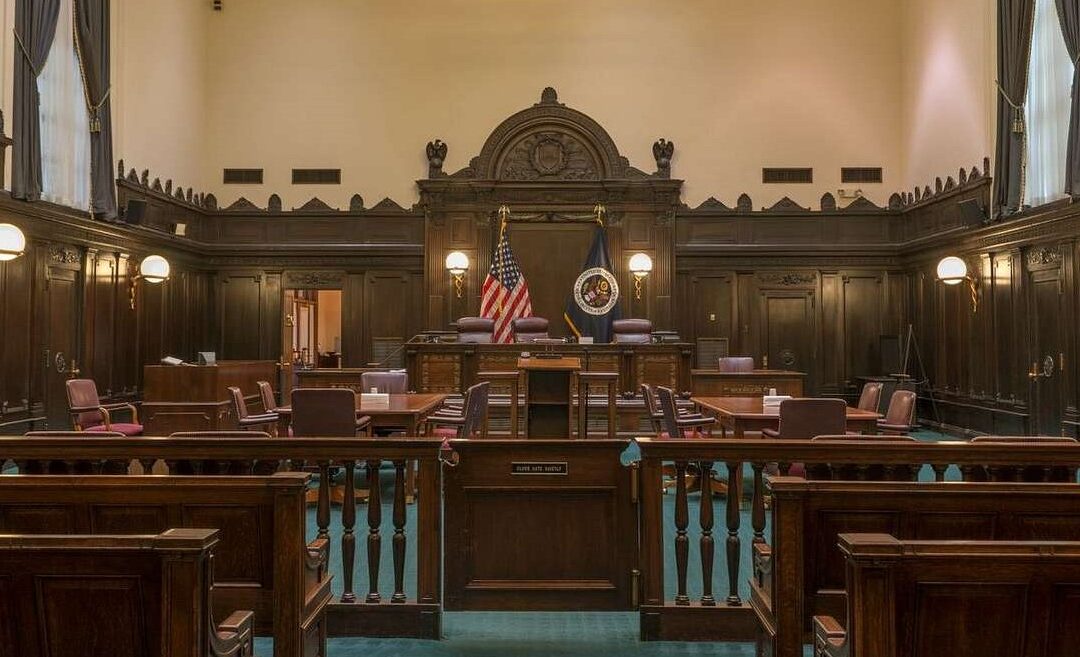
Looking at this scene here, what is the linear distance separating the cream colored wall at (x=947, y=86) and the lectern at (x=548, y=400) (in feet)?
24.7

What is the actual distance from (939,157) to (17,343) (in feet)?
43.4

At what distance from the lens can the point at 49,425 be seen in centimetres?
872

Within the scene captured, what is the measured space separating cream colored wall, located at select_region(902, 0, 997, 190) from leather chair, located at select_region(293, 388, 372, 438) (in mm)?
9767

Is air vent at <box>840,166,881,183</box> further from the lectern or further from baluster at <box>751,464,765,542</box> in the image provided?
baluster at <box>751,464,765,542</box>

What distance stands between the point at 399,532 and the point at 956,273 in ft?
32.2

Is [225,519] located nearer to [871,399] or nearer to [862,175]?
[871,399]

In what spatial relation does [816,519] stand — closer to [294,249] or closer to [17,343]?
[17,343]

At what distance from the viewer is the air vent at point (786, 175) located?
13422 mm

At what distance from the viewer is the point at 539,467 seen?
128 inches

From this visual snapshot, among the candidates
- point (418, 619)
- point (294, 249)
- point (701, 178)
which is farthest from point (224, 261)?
point (418, 619)

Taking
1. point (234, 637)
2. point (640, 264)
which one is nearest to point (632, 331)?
point (640, 264)

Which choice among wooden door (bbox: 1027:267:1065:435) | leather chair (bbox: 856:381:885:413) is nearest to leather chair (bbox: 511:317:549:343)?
leather chair (bbox: 856:381:885:413)

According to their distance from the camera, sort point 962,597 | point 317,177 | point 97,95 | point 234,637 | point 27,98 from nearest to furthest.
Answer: point 962,597 → point 234,637 → point 27,98 → point 97,95 → point 317,177

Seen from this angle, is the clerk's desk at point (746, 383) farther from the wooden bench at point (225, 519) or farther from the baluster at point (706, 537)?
the wooden bench at point (225, 519)
